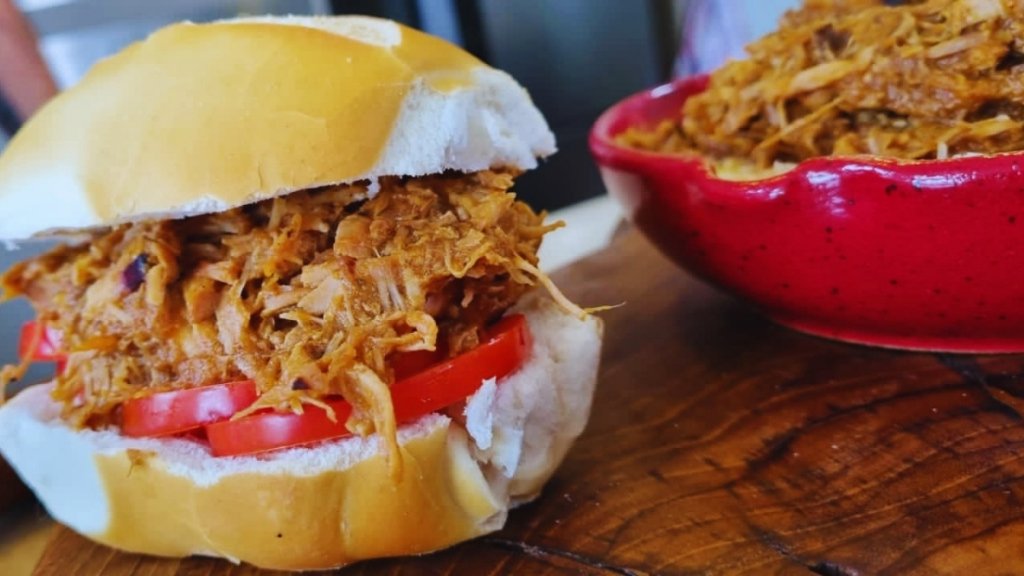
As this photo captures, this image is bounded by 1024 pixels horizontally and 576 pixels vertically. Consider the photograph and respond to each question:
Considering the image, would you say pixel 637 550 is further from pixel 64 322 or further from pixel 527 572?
pixel 64 322

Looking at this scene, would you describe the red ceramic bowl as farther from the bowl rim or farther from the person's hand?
the person's hand

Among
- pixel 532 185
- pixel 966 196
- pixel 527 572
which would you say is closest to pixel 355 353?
pixel 527 572

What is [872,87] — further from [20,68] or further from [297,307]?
[20,68]

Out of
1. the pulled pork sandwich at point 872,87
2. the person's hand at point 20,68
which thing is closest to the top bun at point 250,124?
the pulled pork sandwich at point 872,87

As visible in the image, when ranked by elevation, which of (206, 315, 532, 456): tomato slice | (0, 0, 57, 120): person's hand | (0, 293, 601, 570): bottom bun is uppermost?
(0, 0, 57, 120): person's hand

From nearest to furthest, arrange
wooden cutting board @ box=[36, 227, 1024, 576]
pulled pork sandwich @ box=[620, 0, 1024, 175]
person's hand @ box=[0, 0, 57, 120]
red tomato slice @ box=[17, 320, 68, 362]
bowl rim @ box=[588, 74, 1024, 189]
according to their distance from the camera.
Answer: wooden cutting board @ box=[36, 227, 1024, 576] < bowl rim @ box=[588, 74, 1024, 189] < pulled pork sandwich @ box=[620, 0, 1024, 175] < red tomato slice @ box=[17, 320, 68, 362] < person's hand @ box=[0, 0, 57, 120]

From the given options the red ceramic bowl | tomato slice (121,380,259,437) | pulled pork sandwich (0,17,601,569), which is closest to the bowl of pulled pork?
the red ceramic bowl

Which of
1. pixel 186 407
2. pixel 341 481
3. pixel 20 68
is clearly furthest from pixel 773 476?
pixel 20 68

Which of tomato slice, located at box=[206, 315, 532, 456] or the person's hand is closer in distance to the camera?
tomato slice, located at box=[206, 315, 532, 456]
